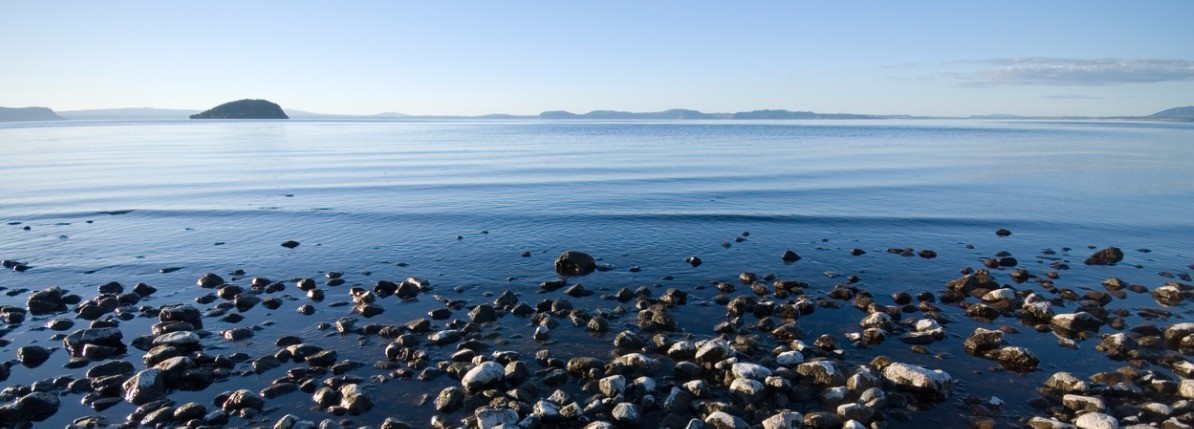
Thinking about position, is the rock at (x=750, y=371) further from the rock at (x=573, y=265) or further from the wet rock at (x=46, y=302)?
the wet rock at (x=46, y=302)

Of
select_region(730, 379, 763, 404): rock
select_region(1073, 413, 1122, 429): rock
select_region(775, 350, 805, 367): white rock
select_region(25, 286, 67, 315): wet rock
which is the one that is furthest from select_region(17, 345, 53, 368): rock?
select_region(1073, 413, 1122, 429): rock

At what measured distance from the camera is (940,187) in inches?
1678

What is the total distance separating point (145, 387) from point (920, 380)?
14.5 meters

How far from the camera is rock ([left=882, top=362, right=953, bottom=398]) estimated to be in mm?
11719

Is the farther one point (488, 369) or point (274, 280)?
point (274, 280)

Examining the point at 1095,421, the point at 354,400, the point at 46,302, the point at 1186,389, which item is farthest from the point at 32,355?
the point at 1186,389

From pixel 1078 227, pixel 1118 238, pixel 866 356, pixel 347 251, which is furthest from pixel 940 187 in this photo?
pixel 347 251

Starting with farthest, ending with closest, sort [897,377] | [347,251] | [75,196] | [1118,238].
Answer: [75,196], [1118,238], [347,251], [897,377]

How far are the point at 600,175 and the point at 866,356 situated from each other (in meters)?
37.5

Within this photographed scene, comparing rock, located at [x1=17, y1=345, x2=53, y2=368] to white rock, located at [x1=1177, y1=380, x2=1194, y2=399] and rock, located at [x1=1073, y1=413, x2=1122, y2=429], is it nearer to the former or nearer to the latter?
rock, located at [x1=1073, y1=413, x2=1122, y2=429]

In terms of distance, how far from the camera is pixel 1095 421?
10234mm

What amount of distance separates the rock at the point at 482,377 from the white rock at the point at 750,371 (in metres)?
4.53

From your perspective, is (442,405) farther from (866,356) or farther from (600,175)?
(600,175)

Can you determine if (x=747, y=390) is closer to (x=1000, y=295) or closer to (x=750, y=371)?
(x=750, y=371)
